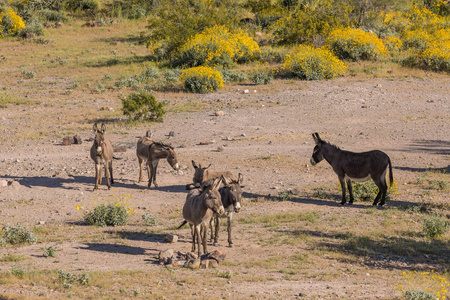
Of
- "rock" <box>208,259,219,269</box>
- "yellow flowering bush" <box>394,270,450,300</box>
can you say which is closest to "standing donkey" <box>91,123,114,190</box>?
"rock" <box>208,259,219,269</box>

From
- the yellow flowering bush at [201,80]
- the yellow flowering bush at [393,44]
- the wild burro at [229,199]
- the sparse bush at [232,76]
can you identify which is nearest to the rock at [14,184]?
the wild burro at [229,199]

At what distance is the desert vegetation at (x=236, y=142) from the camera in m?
10.6

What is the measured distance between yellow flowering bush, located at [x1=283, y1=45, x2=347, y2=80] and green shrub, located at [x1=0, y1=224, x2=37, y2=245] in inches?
872

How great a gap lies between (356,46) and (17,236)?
27.0 metres

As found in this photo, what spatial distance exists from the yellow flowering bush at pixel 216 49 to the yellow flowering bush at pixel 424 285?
2485 cm

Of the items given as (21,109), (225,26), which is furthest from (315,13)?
(21,109)

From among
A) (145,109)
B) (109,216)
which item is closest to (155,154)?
(109,216)

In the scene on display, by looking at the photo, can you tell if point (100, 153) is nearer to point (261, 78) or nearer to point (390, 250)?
point (390, 250)

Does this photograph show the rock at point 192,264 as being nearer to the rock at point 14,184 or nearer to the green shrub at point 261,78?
the rock at point 14,184

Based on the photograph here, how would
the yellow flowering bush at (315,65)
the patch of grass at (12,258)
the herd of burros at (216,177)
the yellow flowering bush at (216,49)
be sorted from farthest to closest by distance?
the yellow flowering bush at (216,49) → the yellow flowering bush at (315,65) → the patch of grass at (12,258) → the herd of burros at (216,177)

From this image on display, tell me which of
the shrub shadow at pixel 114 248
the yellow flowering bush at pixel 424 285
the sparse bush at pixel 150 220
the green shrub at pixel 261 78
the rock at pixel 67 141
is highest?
the green shrub at pixel 261 78

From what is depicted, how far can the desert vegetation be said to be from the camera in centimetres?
1062

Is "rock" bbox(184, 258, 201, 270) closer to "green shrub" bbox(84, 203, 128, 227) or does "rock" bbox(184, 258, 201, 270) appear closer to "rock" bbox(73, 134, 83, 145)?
"green shrub" bbox(84, 203, 128, 227)

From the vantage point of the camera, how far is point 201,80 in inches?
1187
